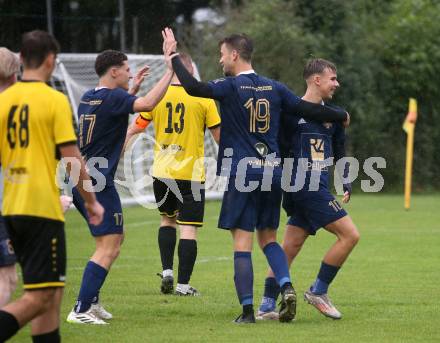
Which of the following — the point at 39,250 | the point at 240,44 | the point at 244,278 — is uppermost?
the point at 240,44

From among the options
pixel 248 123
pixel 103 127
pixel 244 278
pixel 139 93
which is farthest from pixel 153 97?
pixel 139 93

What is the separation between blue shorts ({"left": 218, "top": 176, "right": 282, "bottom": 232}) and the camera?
7992 mm

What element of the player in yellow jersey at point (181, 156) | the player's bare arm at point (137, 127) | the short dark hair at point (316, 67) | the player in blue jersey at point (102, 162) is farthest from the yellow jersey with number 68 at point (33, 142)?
the player in yellow jersey at point (181, 156)

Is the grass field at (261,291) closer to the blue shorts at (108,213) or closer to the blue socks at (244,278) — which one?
the blue socks at (244,278)

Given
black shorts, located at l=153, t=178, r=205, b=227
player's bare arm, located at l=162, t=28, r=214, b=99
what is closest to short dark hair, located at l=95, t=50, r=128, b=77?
player's bare arm, located at l=162, t=28, r=214, b=99

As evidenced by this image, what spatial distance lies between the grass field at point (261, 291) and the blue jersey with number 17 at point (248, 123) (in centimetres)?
126

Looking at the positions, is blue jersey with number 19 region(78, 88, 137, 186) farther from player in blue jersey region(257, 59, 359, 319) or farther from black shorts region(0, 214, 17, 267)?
player in blue jersey region(257, 59, 359, 319)

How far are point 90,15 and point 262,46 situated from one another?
18.1 ft

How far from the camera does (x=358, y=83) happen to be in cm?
3008

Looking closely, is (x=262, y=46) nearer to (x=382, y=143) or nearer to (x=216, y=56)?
(x=216, y=56)

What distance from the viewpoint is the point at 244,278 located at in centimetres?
797

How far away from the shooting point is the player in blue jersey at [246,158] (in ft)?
26.1

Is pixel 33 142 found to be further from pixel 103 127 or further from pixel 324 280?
pixel 324 280

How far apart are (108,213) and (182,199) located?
2441mm
